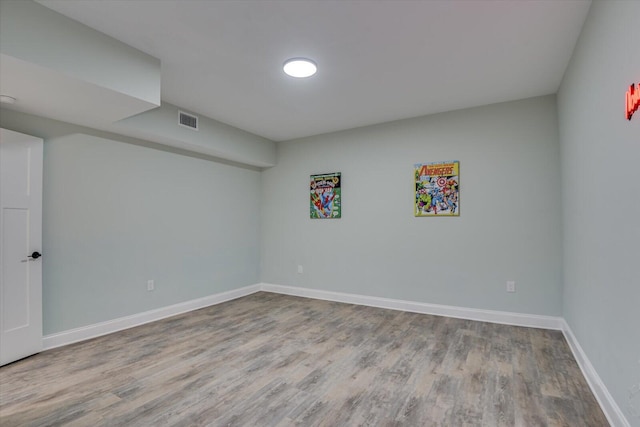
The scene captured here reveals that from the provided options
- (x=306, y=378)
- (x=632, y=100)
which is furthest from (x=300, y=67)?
(x=306, y=378)

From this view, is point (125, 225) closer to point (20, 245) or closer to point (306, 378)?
point (20, 245)

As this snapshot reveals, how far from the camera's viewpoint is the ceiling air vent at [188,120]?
378cm

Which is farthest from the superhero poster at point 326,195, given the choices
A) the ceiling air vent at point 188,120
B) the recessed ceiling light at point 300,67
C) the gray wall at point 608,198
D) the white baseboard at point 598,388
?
the white baseboard at point 598,388

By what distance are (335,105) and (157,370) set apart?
325 centimetres

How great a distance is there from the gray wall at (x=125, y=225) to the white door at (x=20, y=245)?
0.14 meters

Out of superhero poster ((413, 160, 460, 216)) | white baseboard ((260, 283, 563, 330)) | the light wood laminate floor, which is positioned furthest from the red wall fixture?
white baseboard ((260, 283, 563, 330))

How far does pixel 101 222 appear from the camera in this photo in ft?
10.9

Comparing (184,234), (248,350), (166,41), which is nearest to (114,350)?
Result: (248,350)

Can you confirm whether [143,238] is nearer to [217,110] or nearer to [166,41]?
[217,110]

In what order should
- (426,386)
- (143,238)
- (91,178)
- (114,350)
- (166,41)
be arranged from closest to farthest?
(426,386) < (166,41) < (114,350) < (91,178) < (143,238)

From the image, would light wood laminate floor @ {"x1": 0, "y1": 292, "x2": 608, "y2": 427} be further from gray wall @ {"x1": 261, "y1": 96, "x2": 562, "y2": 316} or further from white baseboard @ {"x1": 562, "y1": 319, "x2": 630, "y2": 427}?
gray wall @ {"x1": 261, "y1": 96, "x2": 562, "y2": 316}

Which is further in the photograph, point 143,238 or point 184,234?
point 184,234

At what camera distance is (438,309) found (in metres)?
3.97

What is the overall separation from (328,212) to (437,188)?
5.45 ft
